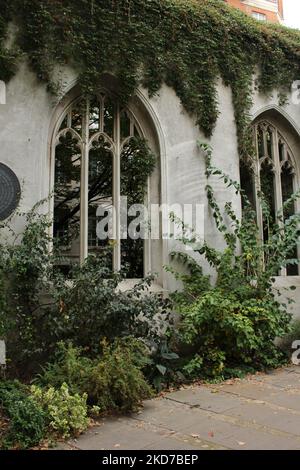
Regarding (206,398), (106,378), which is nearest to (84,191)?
(106,378)

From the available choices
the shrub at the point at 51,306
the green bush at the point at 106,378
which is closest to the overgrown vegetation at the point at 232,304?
the shrub at the point at 51,306

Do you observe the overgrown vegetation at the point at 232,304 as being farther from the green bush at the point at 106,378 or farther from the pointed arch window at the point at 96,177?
the green bush at the point at 106,378

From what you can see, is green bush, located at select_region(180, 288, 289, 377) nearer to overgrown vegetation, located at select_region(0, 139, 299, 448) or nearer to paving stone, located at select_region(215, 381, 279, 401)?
overgrown vegetation, located at select_region(0, 139, 299, 448)

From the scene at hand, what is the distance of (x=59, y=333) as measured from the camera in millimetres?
5180

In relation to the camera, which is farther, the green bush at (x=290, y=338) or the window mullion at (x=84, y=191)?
the green bush at (x=290, y=338)

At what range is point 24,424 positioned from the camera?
3.67 m

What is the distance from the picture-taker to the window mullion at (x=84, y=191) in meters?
6.29

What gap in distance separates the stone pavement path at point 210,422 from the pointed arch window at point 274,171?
3780 mm

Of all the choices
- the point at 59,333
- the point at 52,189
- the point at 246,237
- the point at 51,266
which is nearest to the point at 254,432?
the point at 59,333

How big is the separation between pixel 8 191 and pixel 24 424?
117 inches

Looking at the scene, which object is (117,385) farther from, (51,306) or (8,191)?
(8,191)

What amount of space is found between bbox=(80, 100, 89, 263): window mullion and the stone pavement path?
2344mm
